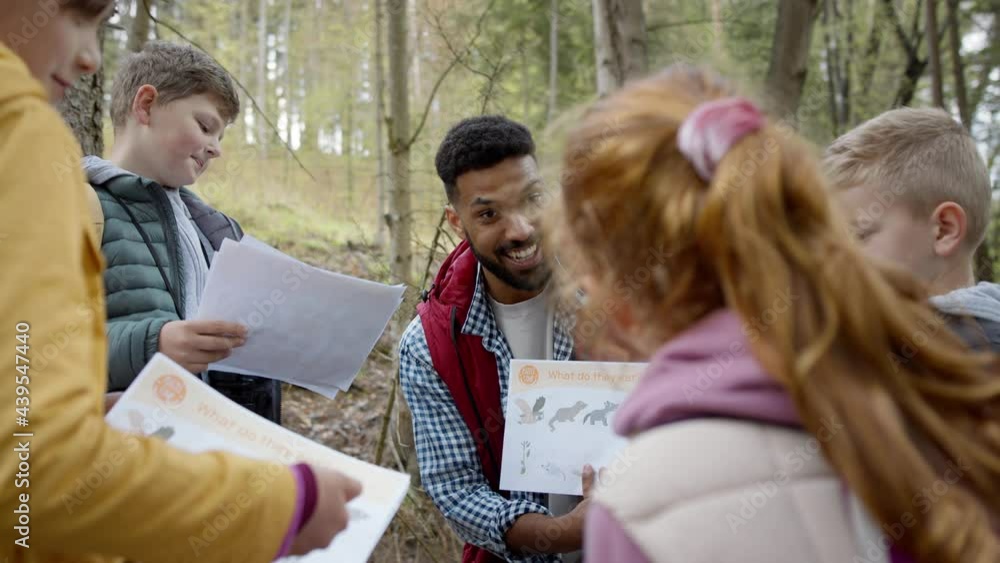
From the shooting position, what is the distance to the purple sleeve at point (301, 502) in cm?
129

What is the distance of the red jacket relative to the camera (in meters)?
2.49

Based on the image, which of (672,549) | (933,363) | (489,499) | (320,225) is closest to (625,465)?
(672,549)

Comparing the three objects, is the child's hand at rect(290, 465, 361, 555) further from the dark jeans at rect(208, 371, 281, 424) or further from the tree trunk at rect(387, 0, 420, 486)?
the tree trunk at rect(387, 0, 420, 486)

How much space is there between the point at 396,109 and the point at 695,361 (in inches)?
175

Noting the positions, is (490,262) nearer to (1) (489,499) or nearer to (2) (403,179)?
(1) (489,499)

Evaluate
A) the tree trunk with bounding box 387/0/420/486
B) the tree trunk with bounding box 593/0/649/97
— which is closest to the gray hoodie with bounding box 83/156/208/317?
the tree trunk with bounding box 387/0/420/486

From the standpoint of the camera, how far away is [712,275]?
1100 mm

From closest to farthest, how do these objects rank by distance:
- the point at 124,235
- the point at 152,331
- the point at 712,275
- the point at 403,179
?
the point at 712,275, the point at 152,331, the point at 124,235, the point at 403,179

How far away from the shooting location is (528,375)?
2.25m

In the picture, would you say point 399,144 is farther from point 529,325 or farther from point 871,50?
point 871,50

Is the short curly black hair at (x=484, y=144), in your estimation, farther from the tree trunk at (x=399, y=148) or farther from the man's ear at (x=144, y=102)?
the tree trunk at (x=399, y=148)

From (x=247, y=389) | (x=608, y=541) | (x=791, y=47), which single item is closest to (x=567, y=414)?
(x=247, y=389)

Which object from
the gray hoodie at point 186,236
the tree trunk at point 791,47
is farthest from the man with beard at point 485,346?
the tree trunk at point 791,47

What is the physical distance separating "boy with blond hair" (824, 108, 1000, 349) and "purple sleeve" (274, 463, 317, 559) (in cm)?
149
